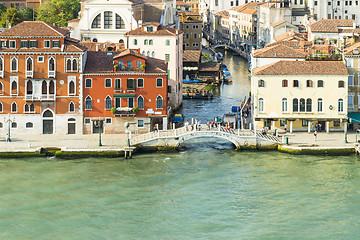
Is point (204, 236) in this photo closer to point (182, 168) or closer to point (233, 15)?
point (182, 168)

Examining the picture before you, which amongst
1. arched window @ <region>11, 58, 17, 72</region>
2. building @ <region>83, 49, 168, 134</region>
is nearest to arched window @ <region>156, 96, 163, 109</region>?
building @ <region>83, 49, 168, 134</region>

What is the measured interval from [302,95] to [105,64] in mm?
13488

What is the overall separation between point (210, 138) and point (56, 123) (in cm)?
1077

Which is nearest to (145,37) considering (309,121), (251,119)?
(251,119)

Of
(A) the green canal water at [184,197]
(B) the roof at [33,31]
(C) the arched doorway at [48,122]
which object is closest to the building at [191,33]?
(B) the roof at [33,31]

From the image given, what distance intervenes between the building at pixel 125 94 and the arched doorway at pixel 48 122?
7.43 feet

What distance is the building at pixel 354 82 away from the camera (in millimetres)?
56344

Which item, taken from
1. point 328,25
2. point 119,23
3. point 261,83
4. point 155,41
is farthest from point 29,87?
point 328,25

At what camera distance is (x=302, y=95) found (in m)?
55.1

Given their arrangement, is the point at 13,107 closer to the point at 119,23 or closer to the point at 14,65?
the point at 14,65

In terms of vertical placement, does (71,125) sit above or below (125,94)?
below

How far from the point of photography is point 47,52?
5525cm

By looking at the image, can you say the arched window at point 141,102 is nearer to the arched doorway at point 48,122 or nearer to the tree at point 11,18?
the arched doorway at point 48,122

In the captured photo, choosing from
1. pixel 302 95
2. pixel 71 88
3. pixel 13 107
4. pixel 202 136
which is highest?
pixel 71 88
